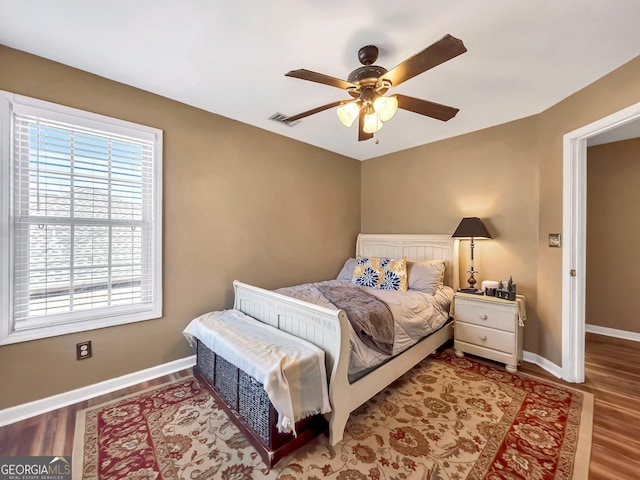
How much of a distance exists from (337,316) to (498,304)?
6.43ft

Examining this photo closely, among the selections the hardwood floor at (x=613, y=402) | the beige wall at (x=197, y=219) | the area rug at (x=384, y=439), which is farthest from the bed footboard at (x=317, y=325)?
the hardwood floor at (x=613, y=402)

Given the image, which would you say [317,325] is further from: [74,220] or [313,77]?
[74,220]

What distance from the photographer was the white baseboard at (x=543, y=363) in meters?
2.51

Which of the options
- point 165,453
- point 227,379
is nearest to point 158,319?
point 227,379

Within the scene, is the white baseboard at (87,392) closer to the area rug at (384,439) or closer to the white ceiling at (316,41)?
the area rug at (384,439)

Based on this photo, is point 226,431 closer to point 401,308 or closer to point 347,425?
point 347,425

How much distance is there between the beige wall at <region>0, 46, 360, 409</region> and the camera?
1.99 m

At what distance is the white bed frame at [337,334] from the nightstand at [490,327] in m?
0.23

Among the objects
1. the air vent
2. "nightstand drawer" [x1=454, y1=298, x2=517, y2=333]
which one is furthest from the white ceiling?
"nightstand drawer" [x1=454, y1=298, x2=517, y2=333]

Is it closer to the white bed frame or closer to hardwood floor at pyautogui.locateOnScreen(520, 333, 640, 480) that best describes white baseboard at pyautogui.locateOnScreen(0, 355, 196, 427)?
the white bed frame

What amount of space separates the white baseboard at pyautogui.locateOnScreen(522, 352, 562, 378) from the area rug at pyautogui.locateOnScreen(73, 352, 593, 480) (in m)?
0.28

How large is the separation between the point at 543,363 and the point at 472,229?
4.89 ft

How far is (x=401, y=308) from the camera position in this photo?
7.97 ft

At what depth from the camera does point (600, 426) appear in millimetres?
1828
